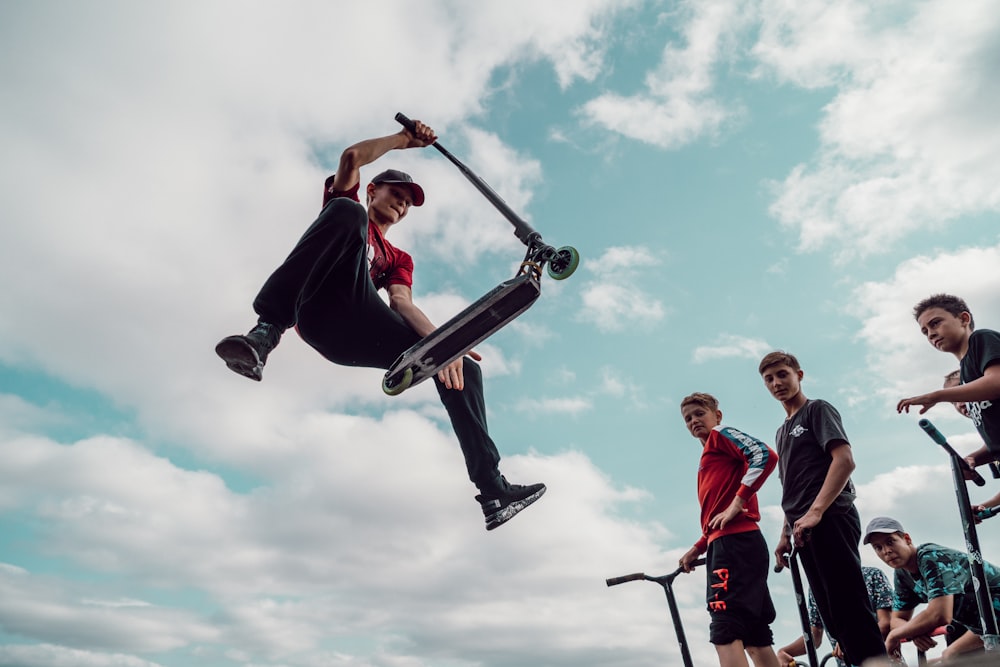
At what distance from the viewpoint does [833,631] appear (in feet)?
15.1

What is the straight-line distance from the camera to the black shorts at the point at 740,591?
4801 mm

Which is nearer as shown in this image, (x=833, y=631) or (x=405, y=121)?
(x=833, y=631)

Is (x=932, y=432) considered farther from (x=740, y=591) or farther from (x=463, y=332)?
(x=463, y=332)

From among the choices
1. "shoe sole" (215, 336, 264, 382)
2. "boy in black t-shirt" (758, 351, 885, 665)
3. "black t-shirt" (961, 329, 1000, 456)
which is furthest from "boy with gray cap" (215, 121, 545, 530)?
"black t-shirt" (961, 329, 1000, 456)

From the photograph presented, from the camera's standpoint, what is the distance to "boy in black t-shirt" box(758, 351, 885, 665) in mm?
4461

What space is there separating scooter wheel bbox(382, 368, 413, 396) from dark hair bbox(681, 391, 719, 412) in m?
2.82

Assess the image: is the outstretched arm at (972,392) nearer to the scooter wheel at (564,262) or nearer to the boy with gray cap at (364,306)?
the scooter wheel at (564,262)

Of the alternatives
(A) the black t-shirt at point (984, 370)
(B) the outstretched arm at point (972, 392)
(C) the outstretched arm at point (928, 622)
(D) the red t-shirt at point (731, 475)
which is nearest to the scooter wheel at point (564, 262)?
(D) the red t-shirt at point (731, 475)

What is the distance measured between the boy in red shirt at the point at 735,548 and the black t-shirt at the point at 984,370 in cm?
134

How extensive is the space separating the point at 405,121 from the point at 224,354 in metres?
2.06

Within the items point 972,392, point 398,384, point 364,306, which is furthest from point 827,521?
point 364,306

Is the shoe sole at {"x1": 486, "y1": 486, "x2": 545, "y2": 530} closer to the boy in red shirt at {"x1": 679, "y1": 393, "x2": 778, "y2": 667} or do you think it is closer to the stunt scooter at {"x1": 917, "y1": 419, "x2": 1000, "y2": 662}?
the boy in red shirt at {"x1": 679, "y1": 393, "x2": 778, "y2": 667}

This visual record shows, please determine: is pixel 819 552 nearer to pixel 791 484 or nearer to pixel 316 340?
pixel 791 484

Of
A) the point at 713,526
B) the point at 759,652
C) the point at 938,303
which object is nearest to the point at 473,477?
the point at 713,526
